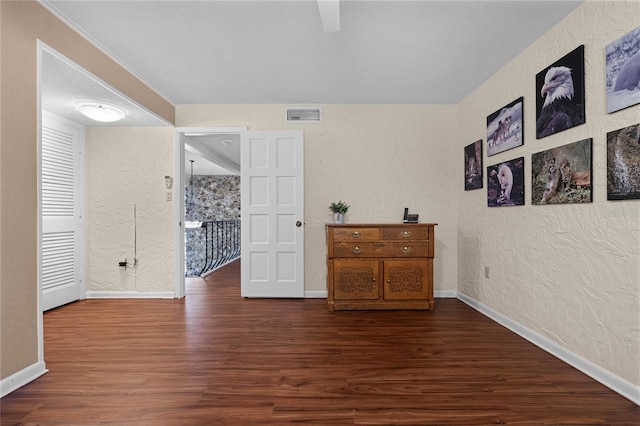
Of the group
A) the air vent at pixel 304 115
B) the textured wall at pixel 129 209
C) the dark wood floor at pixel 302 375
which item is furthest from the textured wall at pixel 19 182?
the air vent at pixel 304 115

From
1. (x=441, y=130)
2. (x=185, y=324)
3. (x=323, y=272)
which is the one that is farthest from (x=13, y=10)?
(x=441, y=130)

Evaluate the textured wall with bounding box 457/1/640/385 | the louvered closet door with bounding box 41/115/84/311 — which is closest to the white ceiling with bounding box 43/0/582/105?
the textured wall with bounding box 457/1/640/385

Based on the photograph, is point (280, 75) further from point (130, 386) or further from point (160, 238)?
point (130, 386)

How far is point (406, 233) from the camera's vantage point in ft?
10.6

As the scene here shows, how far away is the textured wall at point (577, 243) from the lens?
1728 mm

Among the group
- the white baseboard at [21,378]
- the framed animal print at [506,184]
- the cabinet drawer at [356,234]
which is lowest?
the white baseboard at [21,378]

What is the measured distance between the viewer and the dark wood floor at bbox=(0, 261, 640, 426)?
1.57 m

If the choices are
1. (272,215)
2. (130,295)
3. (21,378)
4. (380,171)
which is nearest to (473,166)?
(380,171)

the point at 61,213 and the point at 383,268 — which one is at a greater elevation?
the point at 61,213

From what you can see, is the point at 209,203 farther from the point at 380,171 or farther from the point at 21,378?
the point at 21,378

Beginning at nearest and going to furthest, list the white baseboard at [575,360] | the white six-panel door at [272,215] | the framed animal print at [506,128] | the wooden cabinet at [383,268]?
the white baseboard at [575,360] → the framed animal print at [506,128] → the wooden cabinet at [383,268] → the white six-panel door at [272,215]

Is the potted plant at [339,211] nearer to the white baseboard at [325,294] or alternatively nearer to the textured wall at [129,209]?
the white baseboard at [325,294]

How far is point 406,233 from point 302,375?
1902 millimetres

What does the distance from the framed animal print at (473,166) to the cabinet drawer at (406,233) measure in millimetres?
820
